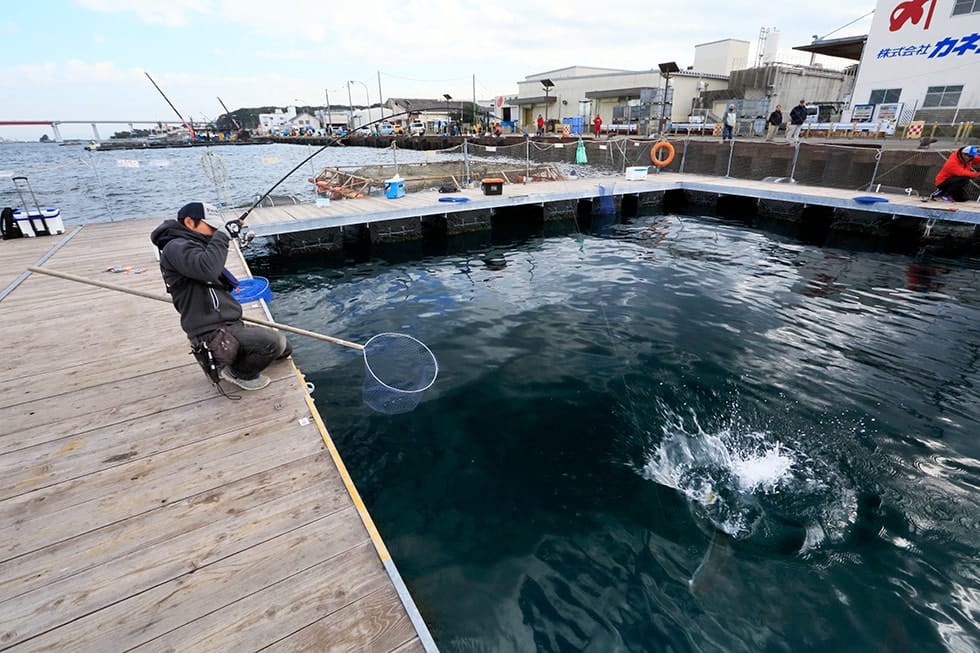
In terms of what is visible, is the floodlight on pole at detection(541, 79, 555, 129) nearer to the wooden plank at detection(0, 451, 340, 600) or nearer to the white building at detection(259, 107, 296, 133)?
the wooden plank at detection(0, 451, 340, 600)

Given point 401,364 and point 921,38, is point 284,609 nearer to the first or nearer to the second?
point 401,364

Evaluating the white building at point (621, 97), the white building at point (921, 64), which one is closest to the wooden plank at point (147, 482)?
the white building at point (921, 64)

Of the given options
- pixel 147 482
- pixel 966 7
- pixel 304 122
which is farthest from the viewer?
pixel 304 122

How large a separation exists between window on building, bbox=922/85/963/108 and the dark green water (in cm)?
2041

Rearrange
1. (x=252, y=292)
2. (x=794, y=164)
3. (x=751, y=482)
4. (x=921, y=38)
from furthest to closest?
(x=921, y=38) → (x=794, y=164) → (x=252, y=292) → (x=751, y=482)

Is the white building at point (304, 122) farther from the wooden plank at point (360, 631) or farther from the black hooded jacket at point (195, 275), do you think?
the wooden plank at point (360, 631)

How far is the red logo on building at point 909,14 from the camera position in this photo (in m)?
22.1

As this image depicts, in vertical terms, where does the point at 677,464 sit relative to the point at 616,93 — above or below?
below

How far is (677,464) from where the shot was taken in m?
4.85

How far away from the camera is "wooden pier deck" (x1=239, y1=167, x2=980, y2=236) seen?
39.8 feet

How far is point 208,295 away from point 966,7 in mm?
33678

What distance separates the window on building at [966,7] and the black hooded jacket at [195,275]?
33.2 metres

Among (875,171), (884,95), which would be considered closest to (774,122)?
(884,95)

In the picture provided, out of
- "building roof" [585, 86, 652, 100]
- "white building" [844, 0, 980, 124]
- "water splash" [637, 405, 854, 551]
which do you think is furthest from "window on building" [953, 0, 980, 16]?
"water splash" [637, 405, 854, 551]
